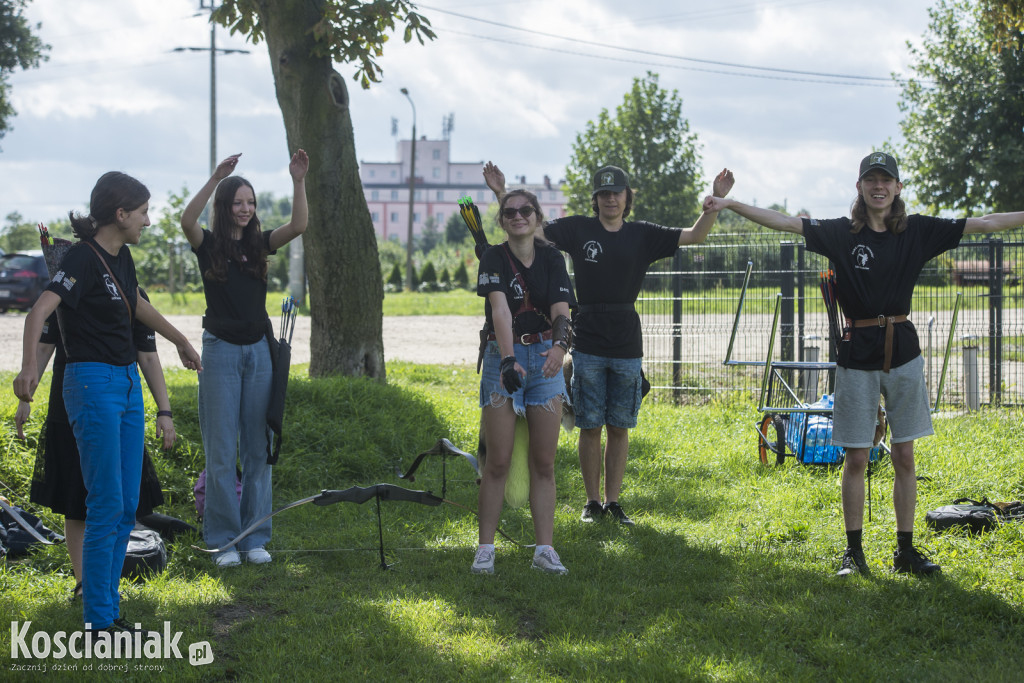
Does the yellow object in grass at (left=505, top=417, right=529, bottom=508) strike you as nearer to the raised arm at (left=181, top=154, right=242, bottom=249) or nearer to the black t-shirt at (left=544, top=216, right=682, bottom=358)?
the black t-shirt at (left=544, top=216, right=682, bottom=358)

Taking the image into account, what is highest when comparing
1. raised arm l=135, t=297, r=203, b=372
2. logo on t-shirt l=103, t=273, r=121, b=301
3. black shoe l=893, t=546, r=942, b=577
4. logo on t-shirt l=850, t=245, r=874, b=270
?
logo on t-shirt l=850, t=245, r=874, b=270

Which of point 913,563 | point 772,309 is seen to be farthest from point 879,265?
point 772,309

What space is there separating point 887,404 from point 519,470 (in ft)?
6.53

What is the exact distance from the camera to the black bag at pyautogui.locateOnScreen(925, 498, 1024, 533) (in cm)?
545

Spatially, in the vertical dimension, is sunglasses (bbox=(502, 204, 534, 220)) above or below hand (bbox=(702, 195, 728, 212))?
below

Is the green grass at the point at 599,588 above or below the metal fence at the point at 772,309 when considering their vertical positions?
below

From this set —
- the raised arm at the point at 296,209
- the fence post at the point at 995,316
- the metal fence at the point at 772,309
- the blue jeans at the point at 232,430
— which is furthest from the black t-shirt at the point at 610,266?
the fence post at the point at 995,316

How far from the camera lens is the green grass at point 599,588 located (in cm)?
386

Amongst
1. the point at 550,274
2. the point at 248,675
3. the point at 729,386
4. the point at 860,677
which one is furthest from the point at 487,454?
the point at 729,386

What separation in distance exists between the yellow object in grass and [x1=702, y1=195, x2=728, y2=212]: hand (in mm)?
1521

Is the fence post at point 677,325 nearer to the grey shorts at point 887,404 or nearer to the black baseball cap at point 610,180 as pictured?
the black baseball cap at point 610,180

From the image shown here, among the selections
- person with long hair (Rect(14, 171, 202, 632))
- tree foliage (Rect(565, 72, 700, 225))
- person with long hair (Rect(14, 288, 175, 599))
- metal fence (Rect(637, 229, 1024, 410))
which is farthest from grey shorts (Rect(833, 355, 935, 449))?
tree foliage (Rect(565, 72, 700, 225))

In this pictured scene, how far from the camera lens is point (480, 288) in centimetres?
487

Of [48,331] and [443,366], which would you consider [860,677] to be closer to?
[48,331]
